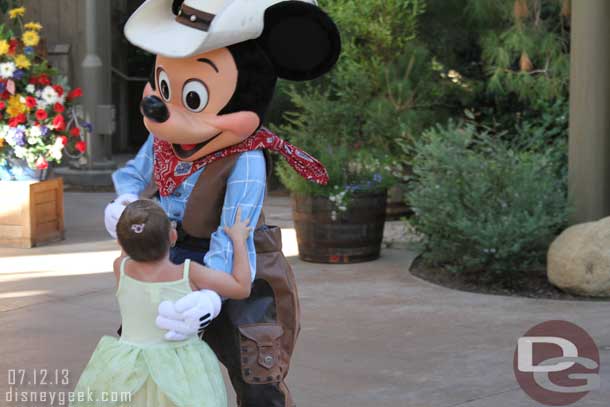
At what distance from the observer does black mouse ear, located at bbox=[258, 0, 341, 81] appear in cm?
383

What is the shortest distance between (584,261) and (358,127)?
340 cm

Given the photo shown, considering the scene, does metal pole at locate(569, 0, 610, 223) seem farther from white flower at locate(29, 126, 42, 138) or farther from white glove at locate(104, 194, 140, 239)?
white glove at locate(104, 194, 140, 239)

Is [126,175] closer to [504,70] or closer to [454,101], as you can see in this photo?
[504,70]

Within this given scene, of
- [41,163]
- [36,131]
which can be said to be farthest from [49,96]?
[41,163]

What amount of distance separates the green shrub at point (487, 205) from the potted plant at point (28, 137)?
3.09 meters

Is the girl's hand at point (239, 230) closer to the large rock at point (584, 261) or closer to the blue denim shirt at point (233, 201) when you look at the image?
the blue denim shirt at point (233, 201)

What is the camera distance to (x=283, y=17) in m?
3.83

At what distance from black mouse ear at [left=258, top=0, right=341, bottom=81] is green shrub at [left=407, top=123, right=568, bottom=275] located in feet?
11.3

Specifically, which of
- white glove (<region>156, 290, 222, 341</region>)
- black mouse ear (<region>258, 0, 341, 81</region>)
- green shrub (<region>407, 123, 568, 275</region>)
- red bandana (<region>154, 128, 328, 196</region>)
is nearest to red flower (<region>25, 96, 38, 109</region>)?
green shrub (<region>407, 123, 568, 275</region>)

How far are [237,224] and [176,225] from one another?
33 centimetres

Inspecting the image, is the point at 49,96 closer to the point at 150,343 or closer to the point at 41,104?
the point at 41,104

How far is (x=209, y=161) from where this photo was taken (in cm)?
382

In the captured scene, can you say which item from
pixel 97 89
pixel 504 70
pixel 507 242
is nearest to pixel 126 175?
pixel 507 242

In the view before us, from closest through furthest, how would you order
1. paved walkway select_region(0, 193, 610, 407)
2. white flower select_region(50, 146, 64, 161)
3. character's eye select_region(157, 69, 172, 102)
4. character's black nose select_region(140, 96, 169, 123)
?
1. character's black nose select_region(140, 96, 169, 123)
2. character's eye select_region(157, 69, 172, 102)
3. paved walkway select_region(0, 193, 610, 407)
4. white flower select_region(50, 146, 64, 161)
